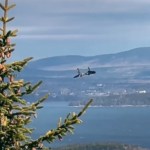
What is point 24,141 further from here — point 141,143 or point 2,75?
point 141,143

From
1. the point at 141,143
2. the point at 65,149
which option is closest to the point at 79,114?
the point at 65,149

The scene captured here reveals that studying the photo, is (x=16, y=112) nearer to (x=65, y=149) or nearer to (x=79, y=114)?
(x=79, y=114)

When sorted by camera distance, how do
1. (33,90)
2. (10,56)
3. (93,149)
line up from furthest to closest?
(93,149) → (33,90) → (10,56)

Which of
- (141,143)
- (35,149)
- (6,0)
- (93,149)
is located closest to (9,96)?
(35,149)

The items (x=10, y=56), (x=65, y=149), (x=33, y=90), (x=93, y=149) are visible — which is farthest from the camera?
(x=93, y=149)

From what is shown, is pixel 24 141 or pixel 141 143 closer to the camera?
pixel 24 141

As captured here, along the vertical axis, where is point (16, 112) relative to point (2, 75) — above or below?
below
